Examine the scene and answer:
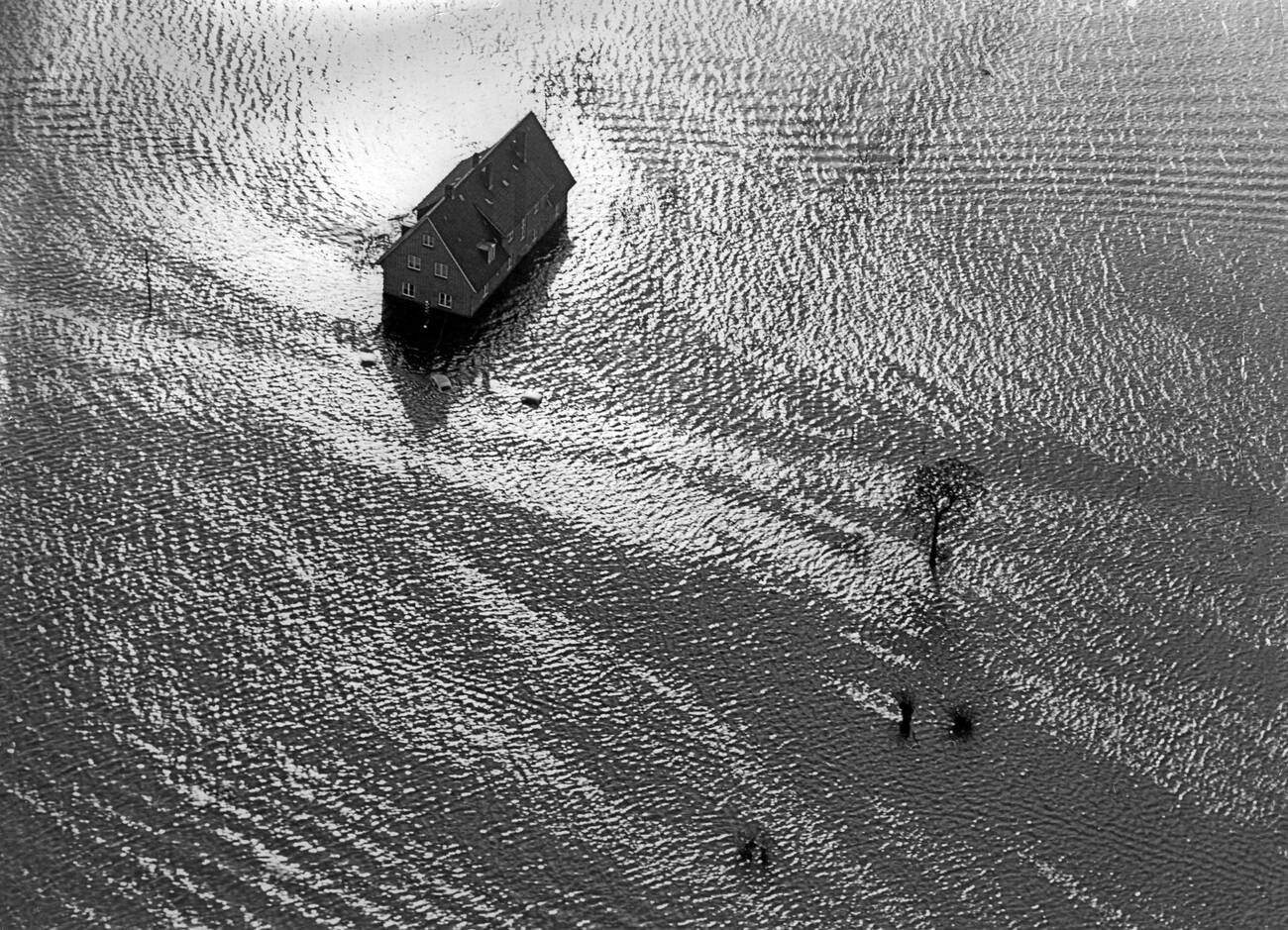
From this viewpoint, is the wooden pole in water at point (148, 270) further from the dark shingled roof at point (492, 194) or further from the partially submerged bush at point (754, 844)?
the partially submerged bush at point (754, 844)

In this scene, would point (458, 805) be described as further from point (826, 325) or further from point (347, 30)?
point (347, 30)

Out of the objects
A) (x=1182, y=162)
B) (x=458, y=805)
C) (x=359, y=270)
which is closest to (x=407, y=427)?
(x=359, y=270)

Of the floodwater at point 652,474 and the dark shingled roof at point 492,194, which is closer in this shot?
the floodwater at point 652,474

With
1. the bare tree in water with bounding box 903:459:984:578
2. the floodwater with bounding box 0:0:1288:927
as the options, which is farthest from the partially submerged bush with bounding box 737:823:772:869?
the bare tree in water with bounding box 903:459:984:578

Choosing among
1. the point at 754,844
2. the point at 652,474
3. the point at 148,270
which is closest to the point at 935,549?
the point at 652,474

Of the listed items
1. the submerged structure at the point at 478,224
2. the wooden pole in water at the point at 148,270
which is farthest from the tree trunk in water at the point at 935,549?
the wooden pole in water at the point at 148,270

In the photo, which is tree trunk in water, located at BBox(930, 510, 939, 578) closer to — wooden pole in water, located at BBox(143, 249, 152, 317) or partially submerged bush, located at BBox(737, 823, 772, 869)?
partially submerged bush, located at BBox(737, 823, 772, 869)
